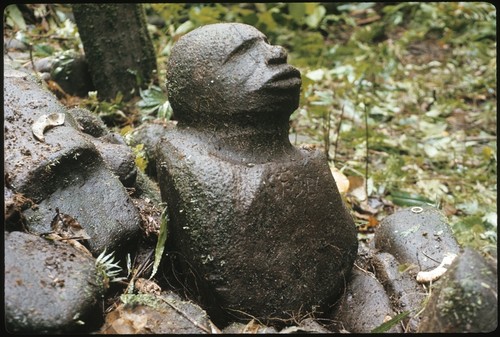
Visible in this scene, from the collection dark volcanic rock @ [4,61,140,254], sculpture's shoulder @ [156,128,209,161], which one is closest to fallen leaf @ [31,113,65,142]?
dark volcanic rock @ [4,61,140,254]

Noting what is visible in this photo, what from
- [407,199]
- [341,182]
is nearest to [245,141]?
[341,182]

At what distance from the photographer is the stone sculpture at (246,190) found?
8.83ft

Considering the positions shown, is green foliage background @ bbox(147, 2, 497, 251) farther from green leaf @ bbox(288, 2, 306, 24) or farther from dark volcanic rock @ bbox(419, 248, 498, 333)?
dark volcanic rock @ bbox(419, 248, 498, 333)

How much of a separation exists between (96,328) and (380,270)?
61.9 inches

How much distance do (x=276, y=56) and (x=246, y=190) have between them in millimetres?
688

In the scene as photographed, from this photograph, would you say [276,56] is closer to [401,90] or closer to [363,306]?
[363,306]

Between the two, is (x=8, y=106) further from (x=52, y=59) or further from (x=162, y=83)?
(x=162, y=83)

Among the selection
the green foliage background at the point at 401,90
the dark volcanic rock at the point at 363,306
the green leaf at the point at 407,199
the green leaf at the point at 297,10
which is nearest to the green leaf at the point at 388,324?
the dark volcanic rock at the point at 363,306

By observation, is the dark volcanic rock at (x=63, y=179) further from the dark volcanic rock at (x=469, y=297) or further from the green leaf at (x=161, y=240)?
the dark volcanic rock at (x=469, y=297)

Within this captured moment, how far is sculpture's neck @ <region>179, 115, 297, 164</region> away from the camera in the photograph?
2.85 m

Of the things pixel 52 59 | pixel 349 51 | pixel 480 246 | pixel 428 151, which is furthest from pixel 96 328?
pixel 349 51

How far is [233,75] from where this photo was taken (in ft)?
9.16

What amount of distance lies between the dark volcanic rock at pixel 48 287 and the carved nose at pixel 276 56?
1278 millimetres

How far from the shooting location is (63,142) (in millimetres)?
2887
